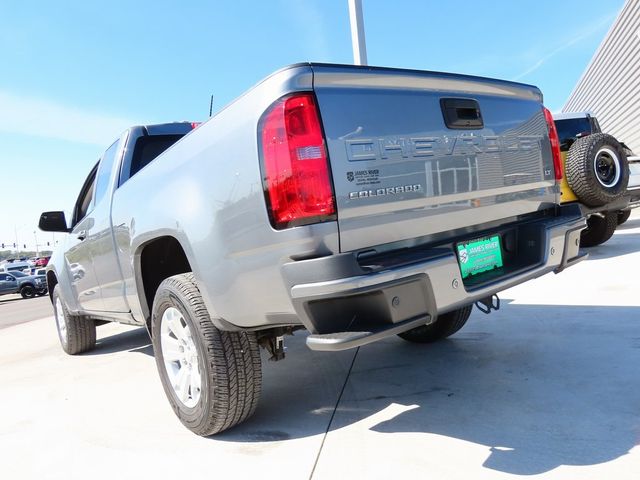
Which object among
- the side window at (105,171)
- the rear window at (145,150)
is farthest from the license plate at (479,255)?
the side window at (105,171)

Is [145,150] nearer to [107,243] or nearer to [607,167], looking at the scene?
[107,243]

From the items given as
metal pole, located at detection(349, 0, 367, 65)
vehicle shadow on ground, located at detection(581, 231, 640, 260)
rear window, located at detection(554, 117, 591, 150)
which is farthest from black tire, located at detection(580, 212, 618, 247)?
metal pole, located at detection(349, 0, 367, 65)

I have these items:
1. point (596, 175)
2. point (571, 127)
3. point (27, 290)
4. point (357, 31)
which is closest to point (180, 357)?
point (596, 175)

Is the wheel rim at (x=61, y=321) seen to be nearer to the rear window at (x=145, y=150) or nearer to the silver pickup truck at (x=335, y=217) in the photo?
the rear window at (x=145, y=150)

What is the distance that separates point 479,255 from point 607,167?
4930 mm

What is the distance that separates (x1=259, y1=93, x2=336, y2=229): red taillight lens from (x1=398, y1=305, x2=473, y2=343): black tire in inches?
79.5

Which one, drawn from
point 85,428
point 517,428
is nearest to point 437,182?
point 517,428

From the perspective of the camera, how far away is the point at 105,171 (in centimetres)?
411

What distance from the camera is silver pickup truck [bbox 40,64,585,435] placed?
192 centimetres

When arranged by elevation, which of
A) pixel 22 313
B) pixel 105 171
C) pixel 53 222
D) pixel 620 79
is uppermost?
pixel 620 79

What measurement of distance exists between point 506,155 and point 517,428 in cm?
134

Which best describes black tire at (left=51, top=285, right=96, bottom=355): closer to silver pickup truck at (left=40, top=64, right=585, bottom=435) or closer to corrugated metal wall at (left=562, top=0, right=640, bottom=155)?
silver pickup truck at (left=40, top=64, right=585, bottom=435)

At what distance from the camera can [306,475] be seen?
2.07m

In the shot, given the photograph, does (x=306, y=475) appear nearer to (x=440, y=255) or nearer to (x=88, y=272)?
(x=440, y=255)
